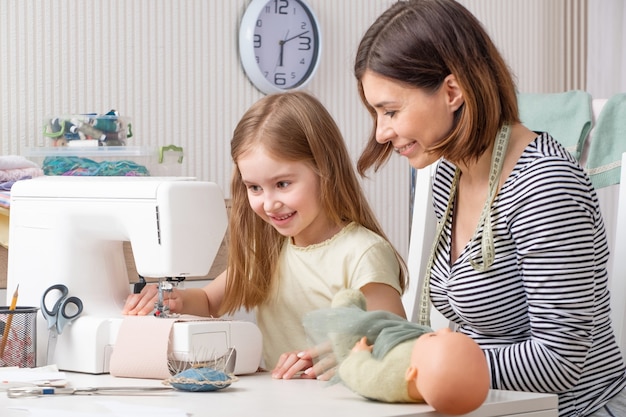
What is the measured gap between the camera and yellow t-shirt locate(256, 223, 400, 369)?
150 centimetres

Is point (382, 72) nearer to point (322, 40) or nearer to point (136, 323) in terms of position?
point (136, 323)

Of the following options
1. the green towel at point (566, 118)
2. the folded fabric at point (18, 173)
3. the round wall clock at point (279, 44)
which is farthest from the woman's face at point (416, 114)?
the round wall clock at point (279, 44)

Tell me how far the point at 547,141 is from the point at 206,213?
0.47m

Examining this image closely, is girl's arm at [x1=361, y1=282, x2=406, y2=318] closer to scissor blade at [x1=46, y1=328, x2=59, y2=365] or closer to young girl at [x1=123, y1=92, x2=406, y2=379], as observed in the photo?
young girl at [x1=123, y1=92, x2=406, y2=379]

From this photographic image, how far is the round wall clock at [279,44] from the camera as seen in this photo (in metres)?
2.94

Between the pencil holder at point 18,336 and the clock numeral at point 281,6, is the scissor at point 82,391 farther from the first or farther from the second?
A: the clock numeral at point 281,6

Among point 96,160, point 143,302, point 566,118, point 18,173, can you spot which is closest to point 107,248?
point 143,302

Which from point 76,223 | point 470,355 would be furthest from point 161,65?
point 470,355

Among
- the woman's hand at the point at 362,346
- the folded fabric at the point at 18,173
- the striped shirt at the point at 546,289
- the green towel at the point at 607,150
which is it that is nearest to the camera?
the woman's hand at the point at 362,346

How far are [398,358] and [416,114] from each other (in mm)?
380

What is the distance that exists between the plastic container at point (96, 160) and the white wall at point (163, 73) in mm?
250

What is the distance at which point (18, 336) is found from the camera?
135cm

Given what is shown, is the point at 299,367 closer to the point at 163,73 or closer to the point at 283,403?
the point at 283,403

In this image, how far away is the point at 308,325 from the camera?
→ 3.49ft
